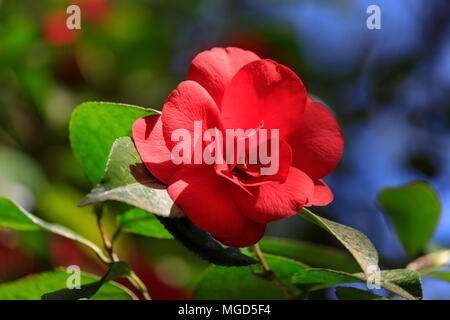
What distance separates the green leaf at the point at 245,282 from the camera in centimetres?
68

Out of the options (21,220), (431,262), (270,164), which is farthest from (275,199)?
(431,262)

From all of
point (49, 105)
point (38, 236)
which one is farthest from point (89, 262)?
point (49, 105)

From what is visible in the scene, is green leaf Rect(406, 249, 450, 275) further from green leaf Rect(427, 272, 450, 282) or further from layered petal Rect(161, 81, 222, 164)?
layered petal Rect(161, 81, 222, 164)

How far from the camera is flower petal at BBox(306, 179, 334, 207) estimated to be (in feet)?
1.78

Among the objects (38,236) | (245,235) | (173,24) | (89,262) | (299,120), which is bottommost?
(89,262)

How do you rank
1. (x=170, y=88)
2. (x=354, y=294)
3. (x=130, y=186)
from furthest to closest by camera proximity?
(x=170, y=88) < (x=354, y=294) < (x=130, y=186)

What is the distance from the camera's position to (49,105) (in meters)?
1.61

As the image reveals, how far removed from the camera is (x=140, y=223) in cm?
75

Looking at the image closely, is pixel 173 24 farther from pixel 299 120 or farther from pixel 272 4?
pixel 299 120

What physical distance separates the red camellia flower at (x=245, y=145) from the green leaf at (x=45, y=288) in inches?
10.2

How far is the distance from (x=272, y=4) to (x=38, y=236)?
1.29 metres

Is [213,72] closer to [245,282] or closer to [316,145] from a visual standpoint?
[316,145]

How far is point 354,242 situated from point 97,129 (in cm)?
34

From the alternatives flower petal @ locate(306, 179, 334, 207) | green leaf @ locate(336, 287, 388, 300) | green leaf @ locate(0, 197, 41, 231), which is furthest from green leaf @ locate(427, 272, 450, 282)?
green leaf @ locate(0, 197, 41, 231)
